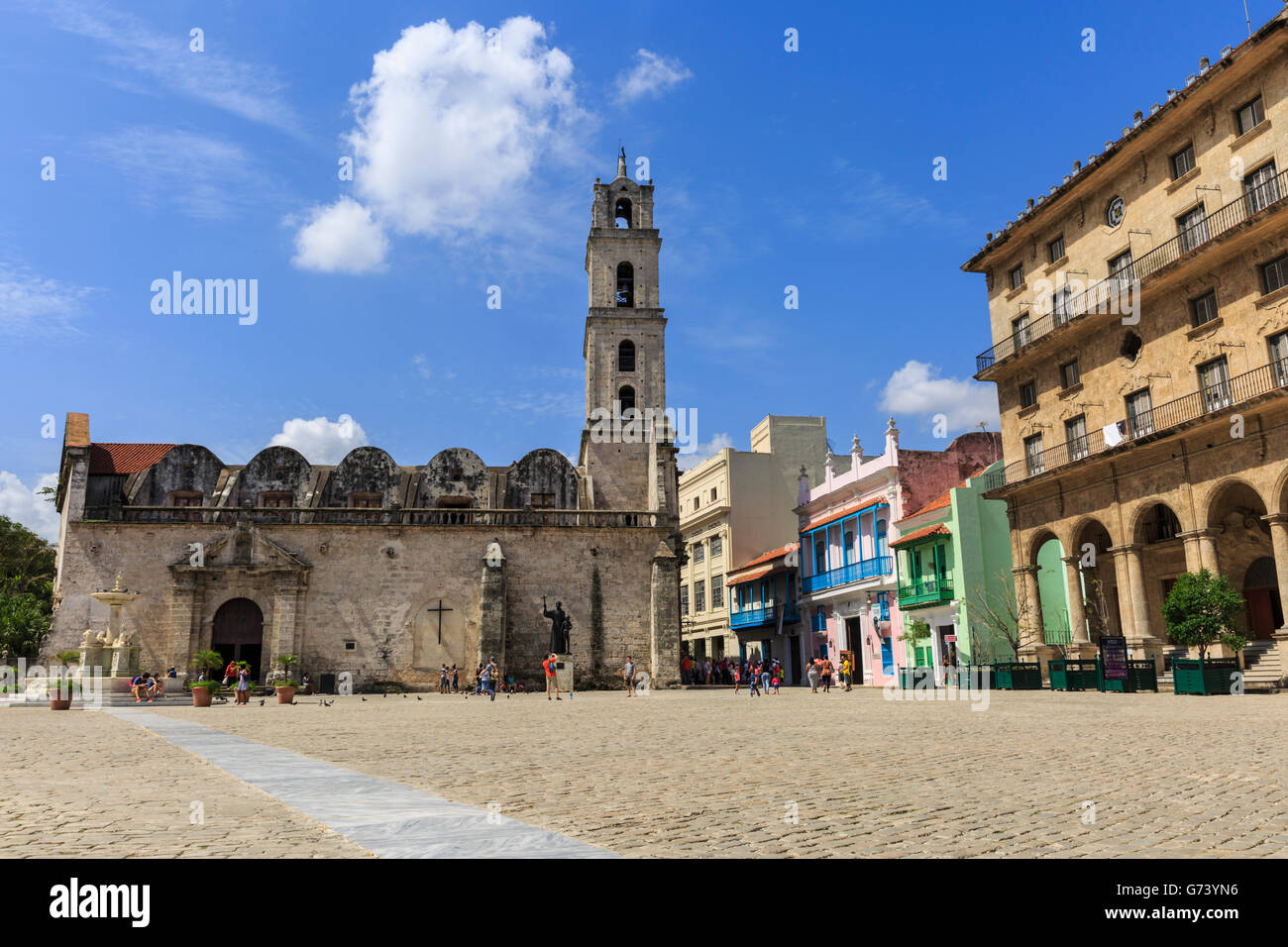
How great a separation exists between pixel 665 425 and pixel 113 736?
29.2 meters

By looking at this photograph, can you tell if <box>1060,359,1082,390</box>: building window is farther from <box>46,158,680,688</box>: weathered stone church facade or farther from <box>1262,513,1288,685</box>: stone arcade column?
→ <box>46,158,680,688</box>: weathered stone church facade

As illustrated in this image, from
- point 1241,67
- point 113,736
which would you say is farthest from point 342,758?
point 1241,67

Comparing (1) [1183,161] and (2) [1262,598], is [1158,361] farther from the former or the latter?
(2) [1262,598]

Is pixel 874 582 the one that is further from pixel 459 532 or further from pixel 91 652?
pixel 91 652

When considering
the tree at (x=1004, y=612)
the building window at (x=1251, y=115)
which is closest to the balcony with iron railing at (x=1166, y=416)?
the tree at (x=1004, y=612)

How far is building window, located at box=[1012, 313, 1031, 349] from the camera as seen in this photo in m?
30.4

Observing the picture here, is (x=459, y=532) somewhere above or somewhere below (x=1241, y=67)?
below

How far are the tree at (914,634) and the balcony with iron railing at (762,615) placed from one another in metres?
8.79

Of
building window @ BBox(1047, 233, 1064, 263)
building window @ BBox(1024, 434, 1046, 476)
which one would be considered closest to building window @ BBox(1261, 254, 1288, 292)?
building window @ BBox(1047, 233, 1064, 263)

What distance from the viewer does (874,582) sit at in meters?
36.1

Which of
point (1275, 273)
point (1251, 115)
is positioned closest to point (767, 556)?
point (1275, 273)

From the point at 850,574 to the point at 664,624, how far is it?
29.2ft

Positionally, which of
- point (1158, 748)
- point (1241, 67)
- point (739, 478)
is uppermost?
point (1241, 67)

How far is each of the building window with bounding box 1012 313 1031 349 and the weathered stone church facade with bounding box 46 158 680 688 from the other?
1463 cm
